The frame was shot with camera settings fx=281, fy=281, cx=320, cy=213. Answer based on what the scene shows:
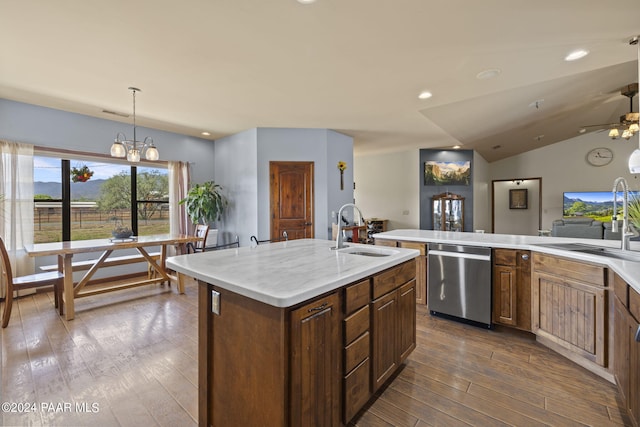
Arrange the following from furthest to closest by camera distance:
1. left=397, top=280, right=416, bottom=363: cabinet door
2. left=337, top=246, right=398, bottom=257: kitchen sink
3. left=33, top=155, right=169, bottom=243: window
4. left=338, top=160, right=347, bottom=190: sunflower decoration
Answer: left=338, top=160, right=347, bottom=190: sunflower decoration < left=33, top=155, right=169, bottom=243: window < left=337, top=246, right=398, bottom=257: kitchen sink < left=397, top=280, right=416, bottom=363: cabinet door

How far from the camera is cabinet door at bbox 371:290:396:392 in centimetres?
165

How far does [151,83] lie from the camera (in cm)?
316

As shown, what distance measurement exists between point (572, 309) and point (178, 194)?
5.76 m

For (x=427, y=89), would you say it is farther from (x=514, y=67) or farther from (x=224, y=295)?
(x=224, y=295)

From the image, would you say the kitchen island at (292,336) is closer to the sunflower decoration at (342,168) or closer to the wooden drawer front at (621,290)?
the wooden drawer front at (621,290)

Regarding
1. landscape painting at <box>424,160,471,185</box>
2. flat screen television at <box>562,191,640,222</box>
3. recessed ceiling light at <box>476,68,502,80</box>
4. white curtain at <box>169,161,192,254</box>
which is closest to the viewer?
recessed ceiling light at <box>476,68,502,80</box>

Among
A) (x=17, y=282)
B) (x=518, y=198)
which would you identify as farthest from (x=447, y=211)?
(x=17, y=282)

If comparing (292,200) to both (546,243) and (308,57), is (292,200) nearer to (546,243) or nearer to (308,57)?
(308,57)

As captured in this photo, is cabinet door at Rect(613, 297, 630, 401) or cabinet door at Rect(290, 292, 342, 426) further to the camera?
cabinet door at Rect(613, 297, 630, 401)

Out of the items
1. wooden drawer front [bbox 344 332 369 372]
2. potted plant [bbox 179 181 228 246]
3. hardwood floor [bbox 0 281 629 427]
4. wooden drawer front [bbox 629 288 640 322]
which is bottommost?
hardwood floor [bbox 0 281 629 427]

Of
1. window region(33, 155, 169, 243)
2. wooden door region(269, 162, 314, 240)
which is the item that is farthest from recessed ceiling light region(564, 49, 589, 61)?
window region(33, 155, 169, 243)

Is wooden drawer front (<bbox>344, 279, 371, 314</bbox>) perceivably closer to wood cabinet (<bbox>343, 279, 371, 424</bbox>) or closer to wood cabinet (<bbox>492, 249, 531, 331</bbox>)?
wood cabinet (<bbox>343, 279, 371, 424</bbox>)

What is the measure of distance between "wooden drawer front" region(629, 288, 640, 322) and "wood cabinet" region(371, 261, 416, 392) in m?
1.13

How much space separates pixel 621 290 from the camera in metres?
1.65
